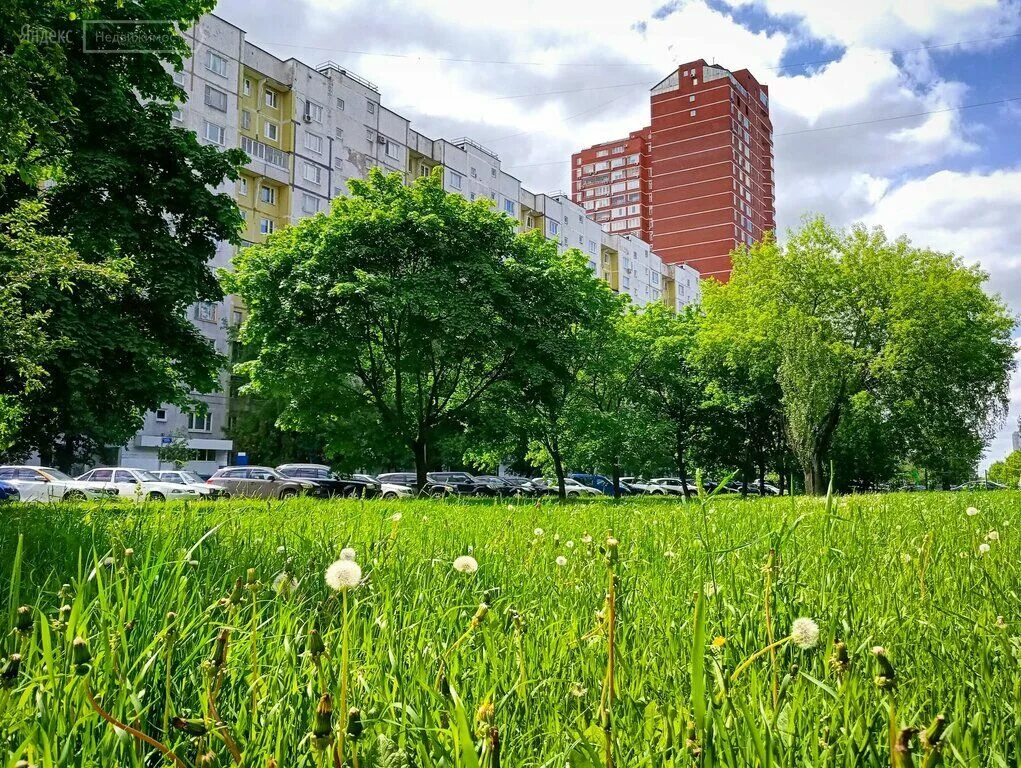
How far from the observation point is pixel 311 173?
57375mm

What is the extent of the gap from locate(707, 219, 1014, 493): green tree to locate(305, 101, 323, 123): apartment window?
→ 126 ft

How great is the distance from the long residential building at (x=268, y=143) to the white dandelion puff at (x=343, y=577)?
1773 inches


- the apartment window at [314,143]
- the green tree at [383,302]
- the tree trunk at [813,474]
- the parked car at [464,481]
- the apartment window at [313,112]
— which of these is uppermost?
the apartment window at [313,112]

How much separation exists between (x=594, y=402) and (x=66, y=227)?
21107 millimetres

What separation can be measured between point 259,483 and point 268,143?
33.6 meters

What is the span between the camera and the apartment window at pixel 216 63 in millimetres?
50725

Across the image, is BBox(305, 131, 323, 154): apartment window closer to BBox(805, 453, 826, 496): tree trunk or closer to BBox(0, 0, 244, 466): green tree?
BBox(0, 0, 244, 466): green tree

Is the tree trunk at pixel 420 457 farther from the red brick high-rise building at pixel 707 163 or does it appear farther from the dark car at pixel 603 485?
the red brick high-rise building at pixel 707 163

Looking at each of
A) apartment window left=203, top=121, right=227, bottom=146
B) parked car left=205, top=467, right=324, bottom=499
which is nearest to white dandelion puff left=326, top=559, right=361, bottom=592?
parked car left=205, top=467, right=324, bottom=499

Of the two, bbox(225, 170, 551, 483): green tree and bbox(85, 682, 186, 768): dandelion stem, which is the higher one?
bbox(225, 170, 551, 483): green tree

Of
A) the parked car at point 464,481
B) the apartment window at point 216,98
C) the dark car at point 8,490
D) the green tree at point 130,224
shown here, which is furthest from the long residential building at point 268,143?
the green tree at point 130,224

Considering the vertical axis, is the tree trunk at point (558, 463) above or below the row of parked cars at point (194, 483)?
above

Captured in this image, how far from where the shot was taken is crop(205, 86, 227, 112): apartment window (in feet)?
166

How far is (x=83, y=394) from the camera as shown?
15.8 m
